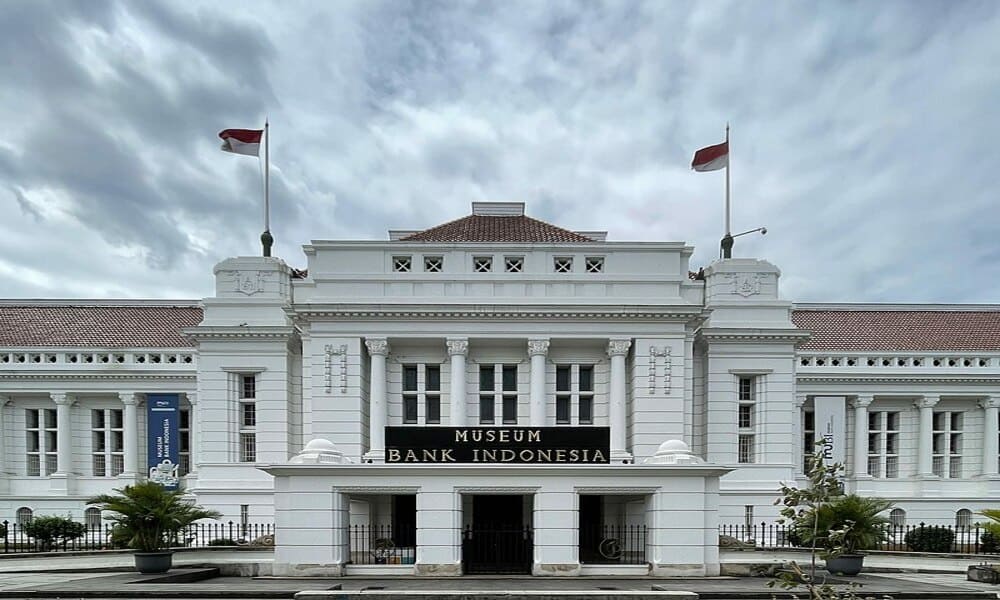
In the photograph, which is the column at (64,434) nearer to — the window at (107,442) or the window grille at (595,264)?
the window at (107,442)

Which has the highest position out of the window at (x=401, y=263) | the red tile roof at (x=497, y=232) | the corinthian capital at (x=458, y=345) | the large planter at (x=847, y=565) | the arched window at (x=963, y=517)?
the red tile roof at (x=497, y=232)

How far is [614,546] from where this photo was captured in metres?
23.1

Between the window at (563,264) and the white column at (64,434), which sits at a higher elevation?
the window at (563,264)

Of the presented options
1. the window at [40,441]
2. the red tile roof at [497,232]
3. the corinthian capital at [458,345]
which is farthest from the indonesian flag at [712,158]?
the window at [40,441]

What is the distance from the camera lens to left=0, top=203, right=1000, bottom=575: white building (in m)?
30.3

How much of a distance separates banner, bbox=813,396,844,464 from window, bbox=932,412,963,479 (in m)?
7.20

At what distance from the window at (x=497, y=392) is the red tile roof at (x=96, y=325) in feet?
64.4

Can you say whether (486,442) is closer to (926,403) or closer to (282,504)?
(282,504)

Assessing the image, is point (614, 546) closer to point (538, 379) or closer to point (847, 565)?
point (847, 565)

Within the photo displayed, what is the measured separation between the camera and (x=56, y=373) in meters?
38.2

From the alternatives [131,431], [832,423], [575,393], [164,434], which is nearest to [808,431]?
[832,423]

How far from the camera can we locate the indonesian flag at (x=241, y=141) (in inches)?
1330

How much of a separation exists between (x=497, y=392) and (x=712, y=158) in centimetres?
1671

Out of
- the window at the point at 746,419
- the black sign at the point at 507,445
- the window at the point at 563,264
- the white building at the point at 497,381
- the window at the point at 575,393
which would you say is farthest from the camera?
the window at the point at 746,419
